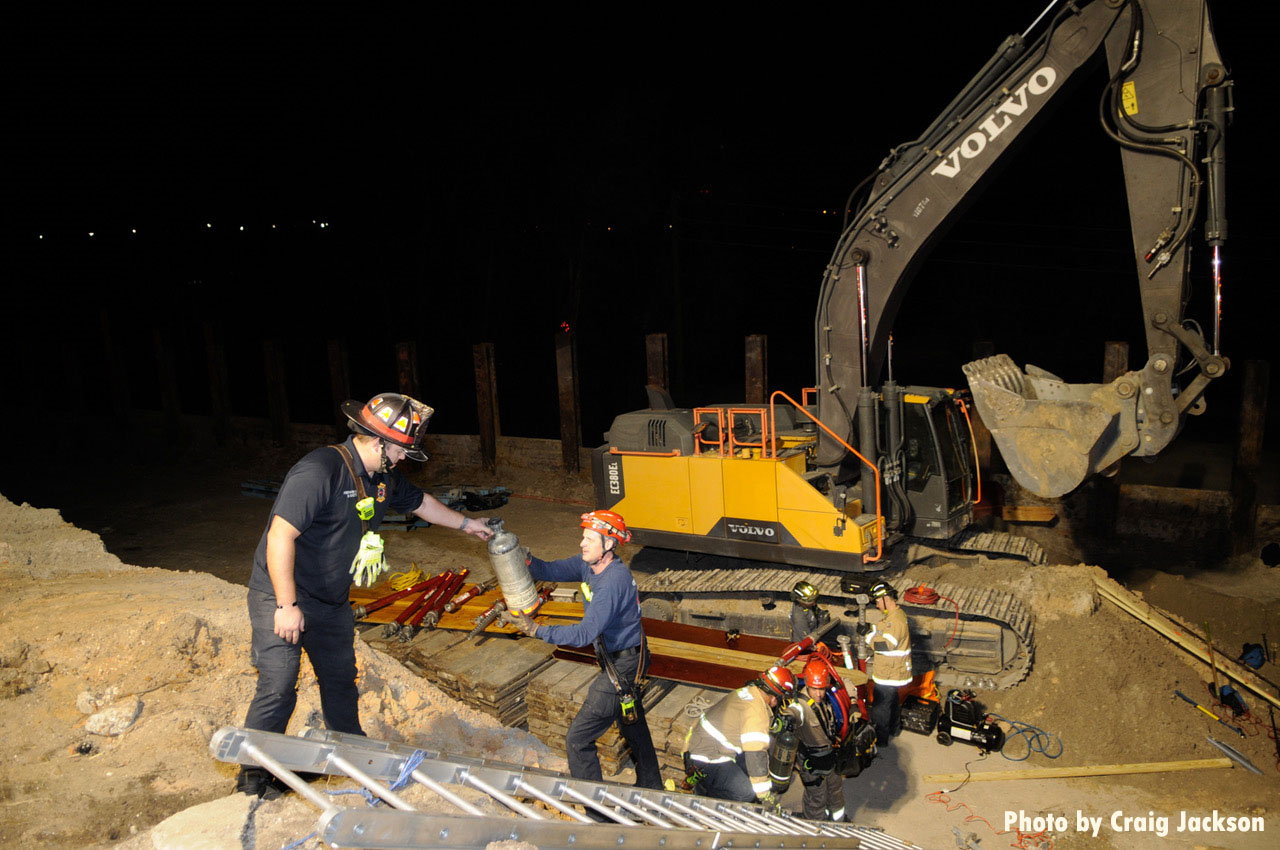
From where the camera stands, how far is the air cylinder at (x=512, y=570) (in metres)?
4.26

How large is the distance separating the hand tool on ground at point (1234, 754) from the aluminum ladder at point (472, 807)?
4206 mm

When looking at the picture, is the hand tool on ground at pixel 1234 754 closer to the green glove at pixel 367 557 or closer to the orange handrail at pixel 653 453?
the orange handrail at pixel 653 453

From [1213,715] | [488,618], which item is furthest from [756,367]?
[1213,715]

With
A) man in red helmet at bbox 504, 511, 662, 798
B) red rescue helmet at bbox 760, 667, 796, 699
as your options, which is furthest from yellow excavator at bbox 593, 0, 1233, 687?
man in red helmet at bbox 504, 511, 662, 798

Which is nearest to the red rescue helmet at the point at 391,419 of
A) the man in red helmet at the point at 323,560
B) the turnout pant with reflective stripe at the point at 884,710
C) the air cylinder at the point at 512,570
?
the man in red helmet at the point at 323,560

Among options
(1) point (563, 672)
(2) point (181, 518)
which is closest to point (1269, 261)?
(1) point (563, 672)

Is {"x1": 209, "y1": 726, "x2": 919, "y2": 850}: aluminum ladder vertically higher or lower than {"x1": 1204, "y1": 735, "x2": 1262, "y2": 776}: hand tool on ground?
higher

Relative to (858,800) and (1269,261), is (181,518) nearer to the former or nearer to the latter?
(858,800)

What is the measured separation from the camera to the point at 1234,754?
578 centimetres

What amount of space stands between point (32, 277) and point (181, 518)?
26398mm

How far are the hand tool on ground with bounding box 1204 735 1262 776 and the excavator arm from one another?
90.0 inches

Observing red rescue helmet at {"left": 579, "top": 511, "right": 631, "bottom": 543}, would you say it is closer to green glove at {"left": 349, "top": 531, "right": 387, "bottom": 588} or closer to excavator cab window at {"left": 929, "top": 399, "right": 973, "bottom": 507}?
green glove at {"left": 349, "top": 531, "right": 387, "bottom": 588}

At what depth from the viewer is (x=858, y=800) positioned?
5.60 m

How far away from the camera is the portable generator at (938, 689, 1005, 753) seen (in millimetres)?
6000
